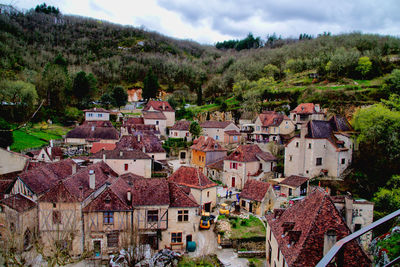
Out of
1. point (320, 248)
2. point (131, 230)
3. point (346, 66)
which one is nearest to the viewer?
point (320, 248)

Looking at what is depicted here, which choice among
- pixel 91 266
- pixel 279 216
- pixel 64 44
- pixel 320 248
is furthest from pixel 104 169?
pixel 64 44

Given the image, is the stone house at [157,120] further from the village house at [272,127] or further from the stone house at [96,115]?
the village house at [272,127]

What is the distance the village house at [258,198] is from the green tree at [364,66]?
47.0 m

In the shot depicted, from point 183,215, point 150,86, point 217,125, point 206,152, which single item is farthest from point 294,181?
point 150,86

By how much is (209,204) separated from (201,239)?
20.9 feet

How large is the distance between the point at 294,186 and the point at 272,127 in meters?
19.5

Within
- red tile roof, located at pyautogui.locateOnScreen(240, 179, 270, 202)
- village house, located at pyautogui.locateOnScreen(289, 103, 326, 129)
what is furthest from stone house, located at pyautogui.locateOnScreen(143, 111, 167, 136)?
red tile roof, located at pyautogui.locateOnScreen(240, 179, 270, 202)

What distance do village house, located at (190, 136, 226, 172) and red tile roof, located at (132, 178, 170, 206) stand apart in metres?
18.9

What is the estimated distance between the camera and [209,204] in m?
31.8

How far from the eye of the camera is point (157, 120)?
2447 inches

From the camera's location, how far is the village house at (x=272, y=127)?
169 ft

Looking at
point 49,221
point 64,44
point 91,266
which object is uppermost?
point 64,44

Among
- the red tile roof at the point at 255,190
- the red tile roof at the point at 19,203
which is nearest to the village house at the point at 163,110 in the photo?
the red tile roof at the point at 255,190

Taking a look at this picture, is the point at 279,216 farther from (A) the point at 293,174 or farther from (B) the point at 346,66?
(B) the point at 346,66
